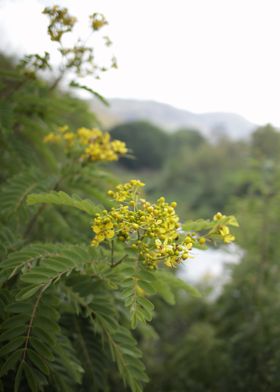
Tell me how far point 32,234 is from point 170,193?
24274 mm

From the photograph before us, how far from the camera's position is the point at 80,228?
2.27 metres

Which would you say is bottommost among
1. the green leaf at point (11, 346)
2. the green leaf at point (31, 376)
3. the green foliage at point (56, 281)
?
the green leaf at point (31, 376)

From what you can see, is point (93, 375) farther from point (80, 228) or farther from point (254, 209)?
point (254, 209)

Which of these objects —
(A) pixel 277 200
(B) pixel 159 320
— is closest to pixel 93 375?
(A) pixel 277 200

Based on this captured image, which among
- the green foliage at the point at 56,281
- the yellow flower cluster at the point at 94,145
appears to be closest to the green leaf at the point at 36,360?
the green foliage at the point at 56,281

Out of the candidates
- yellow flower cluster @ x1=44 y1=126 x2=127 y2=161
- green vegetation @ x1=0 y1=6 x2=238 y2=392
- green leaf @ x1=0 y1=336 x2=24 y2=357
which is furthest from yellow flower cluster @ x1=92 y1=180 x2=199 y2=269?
yellow flower cluster @ x1=44 y1=126 x2=127 y2=161

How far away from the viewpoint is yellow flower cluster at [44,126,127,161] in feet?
6.63

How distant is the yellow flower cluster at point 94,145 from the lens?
202cm

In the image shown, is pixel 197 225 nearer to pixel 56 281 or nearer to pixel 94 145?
pixel 56 281

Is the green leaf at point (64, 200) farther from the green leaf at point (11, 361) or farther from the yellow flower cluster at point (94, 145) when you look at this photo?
the yellow flower cluster at point (94, 145)

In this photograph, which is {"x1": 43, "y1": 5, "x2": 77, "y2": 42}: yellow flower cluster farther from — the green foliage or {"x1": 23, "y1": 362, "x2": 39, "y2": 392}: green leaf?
{"x1": 23, "y1": 362, "x2": 39, "y2": 392}: green leaf

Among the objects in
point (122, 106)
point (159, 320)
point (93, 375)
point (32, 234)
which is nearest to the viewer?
point (93, 375)

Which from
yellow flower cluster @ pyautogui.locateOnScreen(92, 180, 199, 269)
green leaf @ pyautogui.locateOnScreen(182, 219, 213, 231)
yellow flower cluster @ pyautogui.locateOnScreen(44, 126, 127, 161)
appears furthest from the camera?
yellow flower cluster @ pyautogui.locateOnScreen(44, 126, 127, 161)

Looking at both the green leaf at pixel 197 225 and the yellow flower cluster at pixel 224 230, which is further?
the green leaf at pixel 197 225
